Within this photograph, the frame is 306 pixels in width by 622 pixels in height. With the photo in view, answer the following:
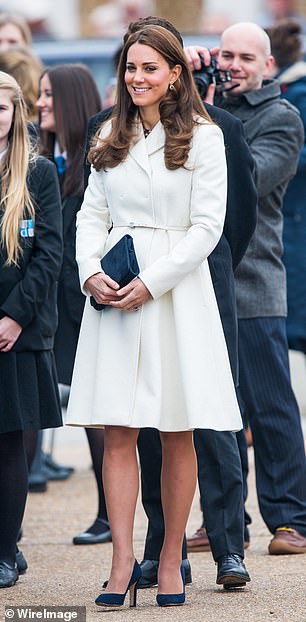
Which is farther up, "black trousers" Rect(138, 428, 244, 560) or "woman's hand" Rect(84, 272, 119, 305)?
"woman's hand" Rect(84, 272, 119, 305)

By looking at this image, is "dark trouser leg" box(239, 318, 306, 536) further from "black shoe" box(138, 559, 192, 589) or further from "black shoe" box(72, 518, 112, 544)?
"black shoe" box(138, 559, 192, 589)

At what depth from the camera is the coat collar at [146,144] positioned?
493 centimetres

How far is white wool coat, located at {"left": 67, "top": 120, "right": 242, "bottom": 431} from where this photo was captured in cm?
481

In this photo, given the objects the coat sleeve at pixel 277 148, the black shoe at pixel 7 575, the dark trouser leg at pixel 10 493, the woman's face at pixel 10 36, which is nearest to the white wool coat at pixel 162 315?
the dark trouser leg at pixel 10 493

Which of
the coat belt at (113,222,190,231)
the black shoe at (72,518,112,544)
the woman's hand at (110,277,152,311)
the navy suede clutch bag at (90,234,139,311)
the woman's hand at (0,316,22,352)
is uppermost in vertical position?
the coat belt at (113,222,190,231)

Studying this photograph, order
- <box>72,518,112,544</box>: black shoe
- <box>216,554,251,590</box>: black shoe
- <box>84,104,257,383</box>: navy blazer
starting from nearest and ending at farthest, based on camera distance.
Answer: <box>216,554,251,590</box>: black shoe
<box>84,104,257,383</box>: navy blazer
<box>72,518,112,544</box>: black shoe

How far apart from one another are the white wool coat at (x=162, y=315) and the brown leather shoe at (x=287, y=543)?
126 centimetres

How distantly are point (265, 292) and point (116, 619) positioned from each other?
1.85 m

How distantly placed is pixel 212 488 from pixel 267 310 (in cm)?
109

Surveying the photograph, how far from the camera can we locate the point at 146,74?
4906 millimetres

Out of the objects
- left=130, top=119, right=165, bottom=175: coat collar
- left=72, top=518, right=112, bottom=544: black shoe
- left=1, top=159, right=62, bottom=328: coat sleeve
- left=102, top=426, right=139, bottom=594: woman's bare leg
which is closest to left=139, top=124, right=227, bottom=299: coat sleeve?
left=130, top=119, right=165, bottom=175: coat collar

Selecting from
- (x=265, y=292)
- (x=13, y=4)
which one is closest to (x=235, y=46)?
(x=265, y=292)

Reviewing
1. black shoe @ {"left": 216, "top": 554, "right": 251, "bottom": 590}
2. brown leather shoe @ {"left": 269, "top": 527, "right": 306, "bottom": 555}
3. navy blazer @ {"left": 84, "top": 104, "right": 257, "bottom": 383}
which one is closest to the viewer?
black shoe @ {"left": 216, "top": 554, "right": 251, "bottom": 590}

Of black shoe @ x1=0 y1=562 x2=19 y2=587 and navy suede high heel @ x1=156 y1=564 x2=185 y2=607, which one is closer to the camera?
navy suede high heel @ x1=156 y1=564 x2=185 y2=607
